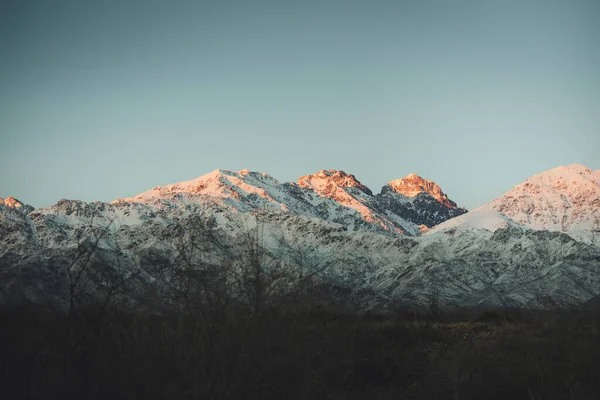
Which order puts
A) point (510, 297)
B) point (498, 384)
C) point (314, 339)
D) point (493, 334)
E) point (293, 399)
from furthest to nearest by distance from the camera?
point (510, 297) < point (493, 334) < point (498, 384) < point (314, 339) < point (293, 399)

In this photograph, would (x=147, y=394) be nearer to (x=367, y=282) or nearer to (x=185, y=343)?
(x=185, y=343)

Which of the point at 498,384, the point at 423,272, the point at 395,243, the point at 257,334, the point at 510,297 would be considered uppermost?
the point at 395,243

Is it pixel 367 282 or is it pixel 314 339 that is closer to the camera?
pixel 314 339

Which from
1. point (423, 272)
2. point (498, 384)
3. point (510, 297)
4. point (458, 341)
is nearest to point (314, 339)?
point (498, 384)

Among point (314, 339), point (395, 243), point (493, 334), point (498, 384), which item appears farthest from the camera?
point (395, 243)

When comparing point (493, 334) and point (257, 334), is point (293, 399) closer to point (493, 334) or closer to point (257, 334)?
point (257, 334)

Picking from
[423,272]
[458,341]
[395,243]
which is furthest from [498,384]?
[395,243]

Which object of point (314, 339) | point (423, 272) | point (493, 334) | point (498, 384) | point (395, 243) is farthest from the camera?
point (395, 243)

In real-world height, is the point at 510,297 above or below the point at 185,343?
above

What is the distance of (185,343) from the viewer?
892 centimetres

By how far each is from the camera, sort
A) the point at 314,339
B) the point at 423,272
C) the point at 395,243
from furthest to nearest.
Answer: the point at 395,243, the point at 423,272, the point at 314,339

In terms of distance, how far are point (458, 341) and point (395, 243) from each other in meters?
177

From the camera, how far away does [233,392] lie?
29.6ft

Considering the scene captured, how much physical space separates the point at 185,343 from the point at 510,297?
132 m
